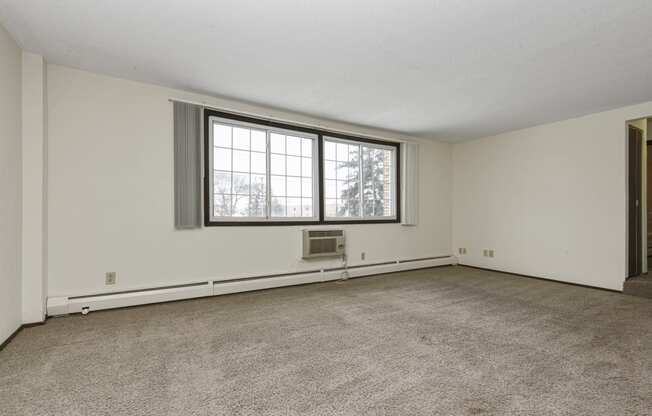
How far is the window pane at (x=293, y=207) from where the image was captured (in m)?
4.55

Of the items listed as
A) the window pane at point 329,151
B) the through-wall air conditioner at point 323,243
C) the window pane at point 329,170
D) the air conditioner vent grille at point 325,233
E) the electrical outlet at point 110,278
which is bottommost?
the electrical outlet at point 110,278

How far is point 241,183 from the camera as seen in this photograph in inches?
163

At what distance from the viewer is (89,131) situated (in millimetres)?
3203

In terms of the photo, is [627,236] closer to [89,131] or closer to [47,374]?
[47,374]

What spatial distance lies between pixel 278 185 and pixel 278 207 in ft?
1.02

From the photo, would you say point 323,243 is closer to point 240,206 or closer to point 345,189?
point 345,189

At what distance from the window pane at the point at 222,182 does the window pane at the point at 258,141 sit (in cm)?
53

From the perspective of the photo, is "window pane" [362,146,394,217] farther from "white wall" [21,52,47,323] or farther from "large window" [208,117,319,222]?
"white wall" [21,52,47,323]

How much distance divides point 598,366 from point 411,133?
4.33 meters

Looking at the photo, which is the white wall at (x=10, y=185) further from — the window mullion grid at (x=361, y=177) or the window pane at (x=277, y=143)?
the window mullion grid at (x=361, y=177)

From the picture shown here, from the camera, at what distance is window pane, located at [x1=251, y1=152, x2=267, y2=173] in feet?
13.9

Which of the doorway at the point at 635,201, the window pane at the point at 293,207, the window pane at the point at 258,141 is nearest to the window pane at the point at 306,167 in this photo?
the window pane at the point at 293,207

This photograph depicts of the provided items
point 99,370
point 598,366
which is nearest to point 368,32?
point 598,366

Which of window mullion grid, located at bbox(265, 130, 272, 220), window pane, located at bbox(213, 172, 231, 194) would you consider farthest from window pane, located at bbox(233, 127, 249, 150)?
window pane, located at bbox(213, 172, 231, 194)
